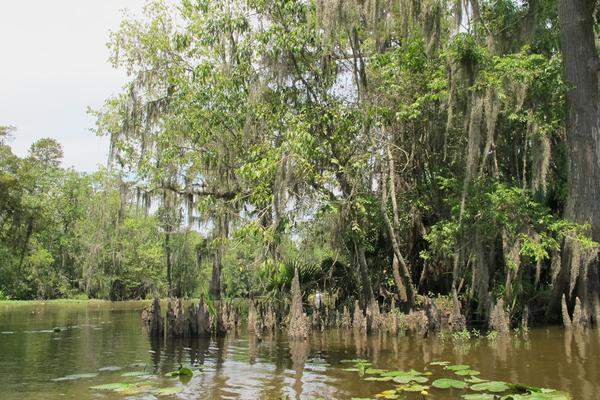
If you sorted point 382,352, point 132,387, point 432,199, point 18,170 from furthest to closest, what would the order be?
point 18,170
point 432,199
point 382,352
point 132,387

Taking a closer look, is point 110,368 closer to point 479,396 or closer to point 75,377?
point 75,377

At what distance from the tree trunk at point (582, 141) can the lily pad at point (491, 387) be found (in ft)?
18.7

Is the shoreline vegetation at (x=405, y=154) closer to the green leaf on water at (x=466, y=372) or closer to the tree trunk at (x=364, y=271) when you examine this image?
the tree trunk at (x=364, y=271)

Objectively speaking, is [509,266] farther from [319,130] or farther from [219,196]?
[219,196]

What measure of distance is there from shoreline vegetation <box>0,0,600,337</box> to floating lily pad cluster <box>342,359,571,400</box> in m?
3.18

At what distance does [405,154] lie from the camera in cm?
1340

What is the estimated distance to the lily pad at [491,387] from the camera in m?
5.88

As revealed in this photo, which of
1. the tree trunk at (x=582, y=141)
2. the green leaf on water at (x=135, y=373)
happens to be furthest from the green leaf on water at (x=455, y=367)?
the tree trunk at (x=582, y=141)

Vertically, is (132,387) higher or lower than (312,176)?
lower

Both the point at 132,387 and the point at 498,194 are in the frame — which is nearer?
the point at 132,387

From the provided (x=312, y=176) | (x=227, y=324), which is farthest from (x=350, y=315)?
(x=312, y=176)

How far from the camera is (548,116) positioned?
12164mm

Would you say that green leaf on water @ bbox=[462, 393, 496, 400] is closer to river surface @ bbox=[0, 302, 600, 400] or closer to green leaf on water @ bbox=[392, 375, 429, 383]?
river surface @ bbox=[0, 302, 600, 400]

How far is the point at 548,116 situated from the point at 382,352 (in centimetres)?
649
